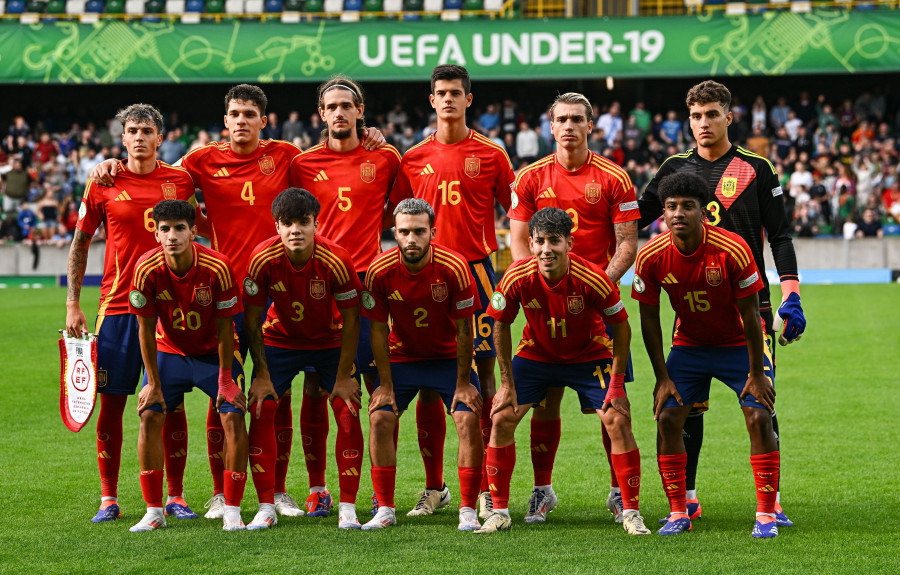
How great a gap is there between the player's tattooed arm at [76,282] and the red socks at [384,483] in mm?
1929

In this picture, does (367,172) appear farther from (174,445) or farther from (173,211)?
(174,445)

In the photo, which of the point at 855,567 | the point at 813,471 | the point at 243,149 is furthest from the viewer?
the point at 813,471

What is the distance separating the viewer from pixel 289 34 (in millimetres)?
26531

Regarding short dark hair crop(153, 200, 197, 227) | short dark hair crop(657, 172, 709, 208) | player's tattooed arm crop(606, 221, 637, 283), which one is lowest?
player's tattooed arm crop(606, 221, 637, 283)

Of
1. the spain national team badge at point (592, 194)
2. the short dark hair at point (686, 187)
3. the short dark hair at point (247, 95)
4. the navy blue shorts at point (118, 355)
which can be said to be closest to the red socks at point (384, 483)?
the navy blue shorts at point (118, 355)

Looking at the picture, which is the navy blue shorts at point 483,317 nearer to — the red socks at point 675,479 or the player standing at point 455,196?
the player standing at point 455,196

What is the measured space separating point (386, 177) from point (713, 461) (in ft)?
10.6

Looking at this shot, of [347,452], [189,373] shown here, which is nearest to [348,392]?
[347,452]

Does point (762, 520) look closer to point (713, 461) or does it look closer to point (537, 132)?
point (713, 461)

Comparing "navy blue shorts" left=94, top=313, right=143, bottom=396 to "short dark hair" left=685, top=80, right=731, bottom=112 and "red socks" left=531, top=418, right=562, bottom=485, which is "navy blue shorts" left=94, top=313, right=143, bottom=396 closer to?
"red socks" left=531, top=418, right=562, bottom=485

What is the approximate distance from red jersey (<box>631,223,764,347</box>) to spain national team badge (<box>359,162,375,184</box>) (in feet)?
5.75

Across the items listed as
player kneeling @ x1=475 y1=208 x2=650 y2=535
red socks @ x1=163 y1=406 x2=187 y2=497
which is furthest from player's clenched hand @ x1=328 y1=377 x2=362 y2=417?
red socks @ x1=163 y1=406 x2=187 y2=497

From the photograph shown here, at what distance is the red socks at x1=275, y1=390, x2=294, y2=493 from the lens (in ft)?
21.9

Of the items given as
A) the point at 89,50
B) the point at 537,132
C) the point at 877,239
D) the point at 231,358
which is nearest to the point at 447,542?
the point at 231,358
